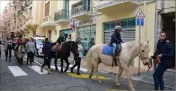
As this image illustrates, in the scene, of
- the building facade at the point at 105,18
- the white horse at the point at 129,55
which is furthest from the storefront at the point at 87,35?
the white horse at the point at 129,55

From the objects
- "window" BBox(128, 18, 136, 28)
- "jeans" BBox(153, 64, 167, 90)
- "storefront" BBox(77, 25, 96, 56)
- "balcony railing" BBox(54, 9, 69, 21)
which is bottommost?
"jeans" BBox(153, 64, 167, 90)

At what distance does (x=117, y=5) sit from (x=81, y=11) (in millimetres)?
6655

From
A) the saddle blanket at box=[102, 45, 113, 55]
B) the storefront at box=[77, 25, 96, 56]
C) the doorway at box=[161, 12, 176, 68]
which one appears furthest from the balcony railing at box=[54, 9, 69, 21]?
the saddle blanket at box=[102, 45, 113, 55]

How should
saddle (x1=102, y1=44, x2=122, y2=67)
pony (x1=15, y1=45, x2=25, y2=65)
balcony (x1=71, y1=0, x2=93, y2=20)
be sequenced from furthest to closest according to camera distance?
1. balcony (x1=71, y1=0, x2=93, y2=20)
2. pony (x1=15, y1=45, x2=25, y2=65)
3. saddle (x1=102, y1=44, x2=122, y2=67)

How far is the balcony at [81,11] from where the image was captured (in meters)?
23.7

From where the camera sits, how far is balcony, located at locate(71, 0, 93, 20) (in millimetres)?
23703

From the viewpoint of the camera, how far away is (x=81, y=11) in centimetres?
2458

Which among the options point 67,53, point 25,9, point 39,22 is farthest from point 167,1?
point 25,9

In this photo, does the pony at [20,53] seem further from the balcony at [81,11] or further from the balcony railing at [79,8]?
the balcony railing at [79,8]

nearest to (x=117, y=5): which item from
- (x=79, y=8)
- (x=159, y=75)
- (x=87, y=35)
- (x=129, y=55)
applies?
(x=87, y=35)

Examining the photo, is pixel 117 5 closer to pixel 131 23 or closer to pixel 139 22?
pixel 131 23

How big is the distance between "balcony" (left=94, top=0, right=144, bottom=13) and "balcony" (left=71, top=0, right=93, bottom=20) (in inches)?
119

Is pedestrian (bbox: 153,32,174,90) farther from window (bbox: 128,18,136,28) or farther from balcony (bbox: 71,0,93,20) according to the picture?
balcony (bbox: 71,0,93,20)

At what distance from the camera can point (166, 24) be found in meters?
15.9
